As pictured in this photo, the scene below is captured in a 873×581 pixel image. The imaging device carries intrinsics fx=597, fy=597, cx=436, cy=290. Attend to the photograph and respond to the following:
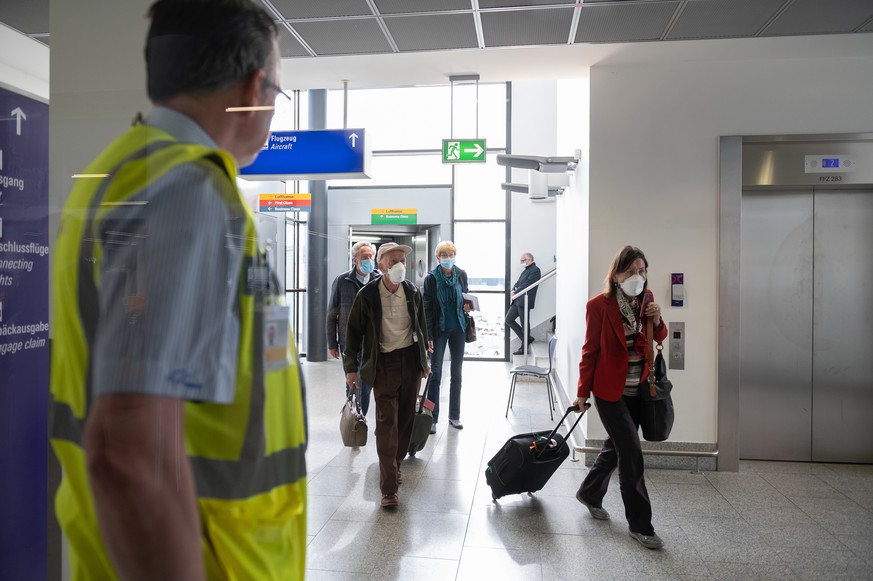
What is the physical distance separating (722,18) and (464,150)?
9.73 feet

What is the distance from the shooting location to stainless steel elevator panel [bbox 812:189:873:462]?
480 cm

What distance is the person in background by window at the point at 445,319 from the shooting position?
5.51 m

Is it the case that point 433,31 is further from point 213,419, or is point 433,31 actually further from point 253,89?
point 213,419

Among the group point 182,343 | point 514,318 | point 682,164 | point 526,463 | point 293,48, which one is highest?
point 293,48

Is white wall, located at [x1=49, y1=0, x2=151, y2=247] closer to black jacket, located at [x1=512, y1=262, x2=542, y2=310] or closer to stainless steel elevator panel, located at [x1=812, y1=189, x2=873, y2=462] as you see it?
stainless steel elevator panel, located at [x1=812, y1=189, x2=873, y2=462]

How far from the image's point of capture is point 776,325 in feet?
16.1

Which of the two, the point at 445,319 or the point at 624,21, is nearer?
the point at 624,21

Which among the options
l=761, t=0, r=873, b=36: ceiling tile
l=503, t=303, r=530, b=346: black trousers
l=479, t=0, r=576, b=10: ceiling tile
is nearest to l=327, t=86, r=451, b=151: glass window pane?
l=479, t=0, r=576, b=10: ceiling tile

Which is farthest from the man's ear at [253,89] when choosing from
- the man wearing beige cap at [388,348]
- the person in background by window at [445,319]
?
the person in background by window at [445,319]

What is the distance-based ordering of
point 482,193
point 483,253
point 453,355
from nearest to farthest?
point 453,355 → point 482,193 → point 483,253

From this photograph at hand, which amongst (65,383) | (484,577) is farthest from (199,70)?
(484,577)

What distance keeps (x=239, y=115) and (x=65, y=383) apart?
1.17 feet

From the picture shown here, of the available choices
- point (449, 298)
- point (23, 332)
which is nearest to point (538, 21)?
point (449, 298)

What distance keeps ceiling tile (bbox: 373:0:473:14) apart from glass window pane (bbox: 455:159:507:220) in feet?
16.8
